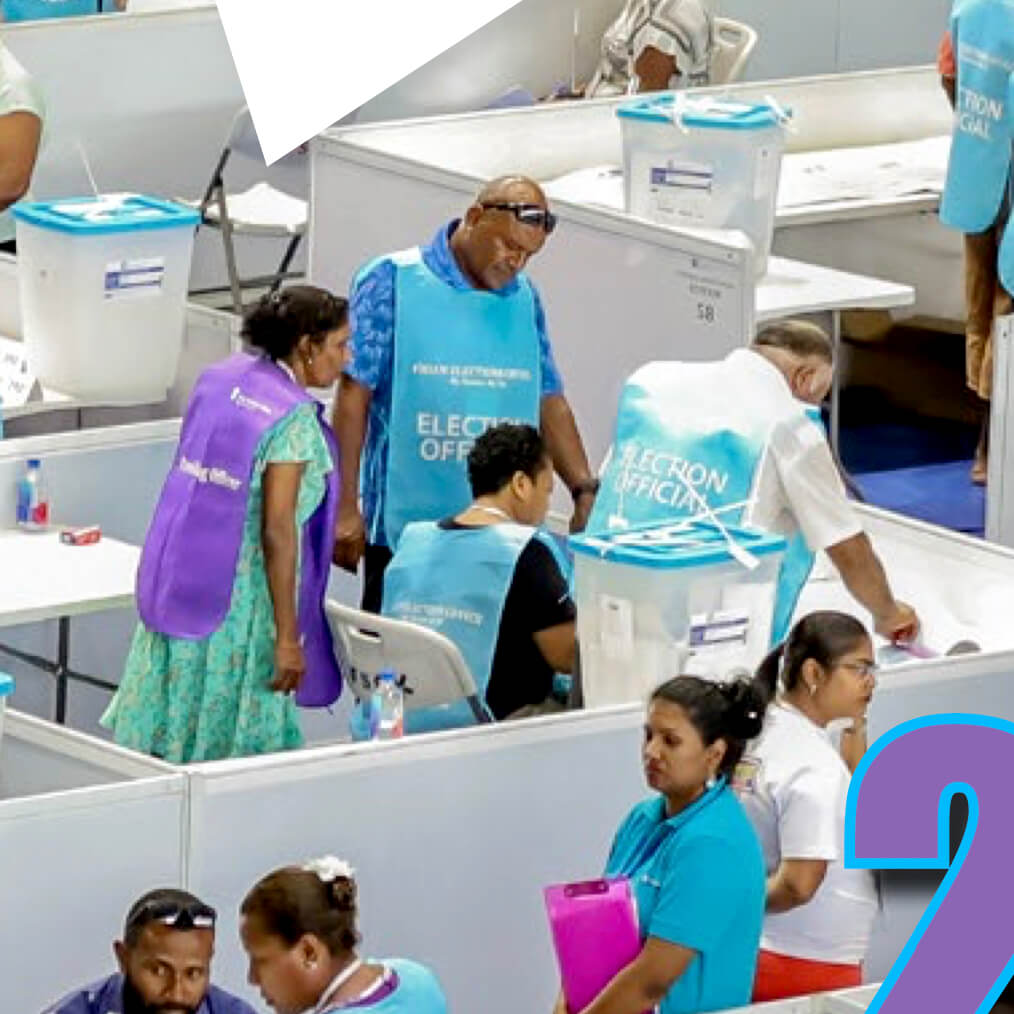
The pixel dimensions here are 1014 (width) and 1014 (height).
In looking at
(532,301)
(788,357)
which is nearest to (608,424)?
(532,301)

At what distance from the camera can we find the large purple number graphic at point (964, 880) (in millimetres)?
1566

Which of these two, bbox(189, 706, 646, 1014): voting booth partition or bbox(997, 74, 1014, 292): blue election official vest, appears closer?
bbox(189, 706, 646, 1014): voting booth partition

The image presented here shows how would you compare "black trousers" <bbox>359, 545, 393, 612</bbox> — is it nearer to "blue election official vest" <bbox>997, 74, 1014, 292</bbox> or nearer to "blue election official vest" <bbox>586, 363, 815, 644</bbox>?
"blue election official vest" <bbox>586, 363, 815, 644</bbox>

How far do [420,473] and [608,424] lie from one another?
1.20 metres

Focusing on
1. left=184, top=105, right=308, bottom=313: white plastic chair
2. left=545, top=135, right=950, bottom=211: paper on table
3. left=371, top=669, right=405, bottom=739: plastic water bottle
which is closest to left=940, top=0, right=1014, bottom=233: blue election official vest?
left=545, top=135, right=950, bottom=211: paper on table

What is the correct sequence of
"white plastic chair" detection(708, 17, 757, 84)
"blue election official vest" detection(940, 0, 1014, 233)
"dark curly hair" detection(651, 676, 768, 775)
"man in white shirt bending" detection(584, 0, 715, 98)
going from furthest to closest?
"white plastic chair" detection(708, 17, 757, 84)
"man in white shirt bending" detection(584, 0, 715, 98)
"blue election official vest" detection(940, 0, 1014, 233)
"dark curly hair" detection(651, 676, 768, 775)

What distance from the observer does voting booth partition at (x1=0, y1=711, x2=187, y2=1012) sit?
404cm

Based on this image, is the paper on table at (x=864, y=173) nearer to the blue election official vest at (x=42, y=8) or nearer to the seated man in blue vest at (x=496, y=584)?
the blue election official vest at (x=42, y=8)

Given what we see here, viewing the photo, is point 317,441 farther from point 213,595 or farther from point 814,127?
point 814,127

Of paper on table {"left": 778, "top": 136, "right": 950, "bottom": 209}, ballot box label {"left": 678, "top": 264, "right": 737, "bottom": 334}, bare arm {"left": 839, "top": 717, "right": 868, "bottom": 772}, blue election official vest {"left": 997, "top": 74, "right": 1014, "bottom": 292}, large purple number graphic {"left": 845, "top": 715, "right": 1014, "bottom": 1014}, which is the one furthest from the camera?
paper on table {"left": 778, "top": 136, "right": 950, "bottom": 209}

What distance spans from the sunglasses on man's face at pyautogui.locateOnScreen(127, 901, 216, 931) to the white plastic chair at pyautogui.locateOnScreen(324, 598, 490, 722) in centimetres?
111

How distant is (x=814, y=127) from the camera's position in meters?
8.86

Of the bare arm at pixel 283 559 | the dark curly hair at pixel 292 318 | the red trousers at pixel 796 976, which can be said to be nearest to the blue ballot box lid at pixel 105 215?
the dark curly hair at pixel 292 318

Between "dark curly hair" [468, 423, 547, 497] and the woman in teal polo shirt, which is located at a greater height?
"dark curly hair" [468, 423, 547, 497]
